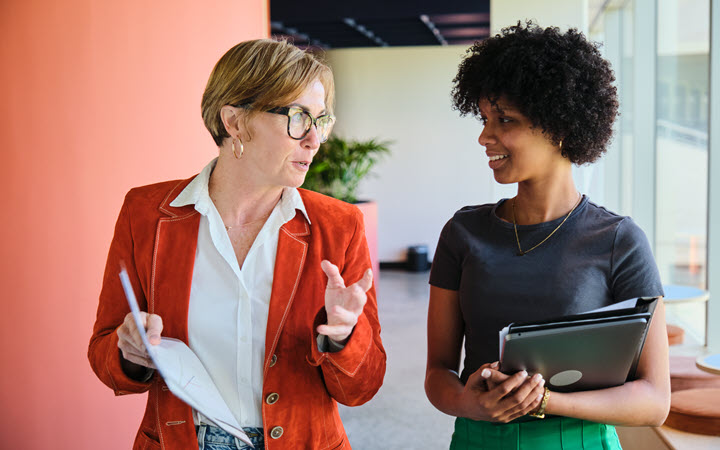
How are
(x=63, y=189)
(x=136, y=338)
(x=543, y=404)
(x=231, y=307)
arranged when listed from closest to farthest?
(x=136, y=338), (x=543, y=404), (x=231, y=307), (x=63, y=189)

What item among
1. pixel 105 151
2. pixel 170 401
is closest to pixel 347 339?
pixel 170 401

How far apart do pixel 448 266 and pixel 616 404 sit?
0.51 meters

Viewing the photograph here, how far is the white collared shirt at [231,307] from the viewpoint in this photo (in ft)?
4.80

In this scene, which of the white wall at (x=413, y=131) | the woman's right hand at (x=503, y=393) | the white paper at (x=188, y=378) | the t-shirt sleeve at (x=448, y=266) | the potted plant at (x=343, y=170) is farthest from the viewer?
the white wall at (x=413, y=131)

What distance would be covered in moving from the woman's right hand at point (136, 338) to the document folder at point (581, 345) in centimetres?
69

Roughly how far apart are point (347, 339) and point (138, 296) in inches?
21.2

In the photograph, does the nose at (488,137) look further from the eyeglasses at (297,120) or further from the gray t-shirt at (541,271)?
the eyeglasses at (297,120)

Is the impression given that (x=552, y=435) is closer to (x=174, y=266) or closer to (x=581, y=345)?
(x=581, y=345)

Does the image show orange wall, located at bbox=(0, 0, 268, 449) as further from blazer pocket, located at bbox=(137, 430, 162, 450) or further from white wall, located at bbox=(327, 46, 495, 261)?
white wall, located at bbox=(327, 46, 495, 261)

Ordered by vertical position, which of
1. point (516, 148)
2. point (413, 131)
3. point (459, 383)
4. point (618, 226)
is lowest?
point (459, 383)

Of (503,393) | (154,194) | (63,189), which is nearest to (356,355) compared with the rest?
(503,393)

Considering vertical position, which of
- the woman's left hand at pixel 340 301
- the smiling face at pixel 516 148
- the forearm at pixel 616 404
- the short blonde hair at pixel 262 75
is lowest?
the forearm at pixel 616 404

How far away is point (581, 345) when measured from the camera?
4.38 ft

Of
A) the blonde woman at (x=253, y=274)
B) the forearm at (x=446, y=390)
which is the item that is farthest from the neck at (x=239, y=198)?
the forearm at (x=446, y=390)
